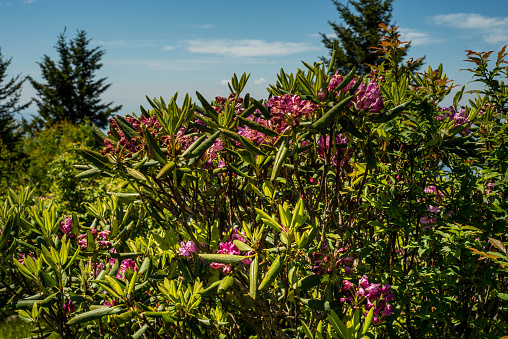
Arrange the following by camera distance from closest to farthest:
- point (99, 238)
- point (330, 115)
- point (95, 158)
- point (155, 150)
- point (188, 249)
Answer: point (330, 115)
point (155, 150)
point (95, 158)
point (188, 249)
point (99, 238)

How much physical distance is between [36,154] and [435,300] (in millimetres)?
18107

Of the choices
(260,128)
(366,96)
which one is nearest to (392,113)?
(366,96)

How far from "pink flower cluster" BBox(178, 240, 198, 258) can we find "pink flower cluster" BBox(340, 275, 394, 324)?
78cm

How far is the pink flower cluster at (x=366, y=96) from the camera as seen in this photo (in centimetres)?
183

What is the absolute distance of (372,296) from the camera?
1960 millimetres

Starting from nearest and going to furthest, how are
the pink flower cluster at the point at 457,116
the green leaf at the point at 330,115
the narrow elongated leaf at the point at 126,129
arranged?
the green leaf at the point at 330,115 < the narrow elongated leaf at the point at 126,129 < the pink flower cluster at the point at 457,116

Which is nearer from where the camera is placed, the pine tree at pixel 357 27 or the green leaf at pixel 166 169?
the green leaf at pixel 166 169

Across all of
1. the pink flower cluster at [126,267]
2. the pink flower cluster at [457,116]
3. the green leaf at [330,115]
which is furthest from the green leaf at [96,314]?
the pink flower cluster at [457,116]

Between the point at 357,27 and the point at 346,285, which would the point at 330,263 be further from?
the point at 357,27

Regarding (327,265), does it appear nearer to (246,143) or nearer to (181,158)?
(246,143)

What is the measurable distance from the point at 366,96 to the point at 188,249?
1.18 m

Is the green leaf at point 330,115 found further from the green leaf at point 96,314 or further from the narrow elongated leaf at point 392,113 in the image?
the green leaf at point 96,314

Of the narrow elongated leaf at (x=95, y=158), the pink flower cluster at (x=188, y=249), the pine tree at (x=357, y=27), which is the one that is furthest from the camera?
the pine tree at (x=357, y=27)

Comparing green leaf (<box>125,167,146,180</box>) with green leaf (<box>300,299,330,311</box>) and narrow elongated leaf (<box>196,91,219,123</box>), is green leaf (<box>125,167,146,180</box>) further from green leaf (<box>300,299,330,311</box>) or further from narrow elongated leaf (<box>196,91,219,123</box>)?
green leaf (<box>300,299,330,311</box>)
